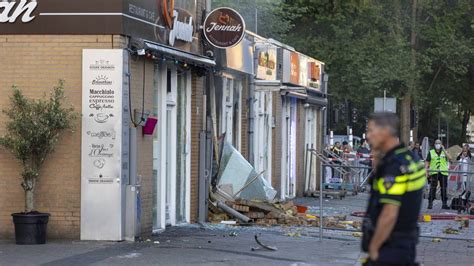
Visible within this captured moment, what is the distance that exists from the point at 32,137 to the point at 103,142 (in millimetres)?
1080

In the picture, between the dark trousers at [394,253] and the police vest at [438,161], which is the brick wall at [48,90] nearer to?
the dark trousers at [394,253]

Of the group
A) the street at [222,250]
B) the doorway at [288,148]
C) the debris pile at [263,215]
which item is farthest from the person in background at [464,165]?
the doorway at [288,148]

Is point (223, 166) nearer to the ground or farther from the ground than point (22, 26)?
nearer to the ground

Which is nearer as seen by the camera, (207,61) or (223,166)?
(207,61)

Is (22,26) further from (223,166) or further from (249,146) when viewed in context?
(249,146)

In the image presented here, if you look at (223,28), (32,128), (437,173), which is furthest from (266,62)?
(32,128)

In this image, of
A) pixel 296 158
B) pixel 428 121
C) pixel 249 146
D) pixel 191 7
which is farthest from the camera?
pixel 428 121

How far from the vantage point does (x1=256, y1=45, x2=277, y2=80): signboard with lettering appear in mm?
25750

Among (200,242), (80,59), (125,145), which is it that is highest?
(80,59)

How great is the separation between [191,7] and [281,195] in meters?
10.3

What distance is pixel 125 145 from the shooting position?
16281mm

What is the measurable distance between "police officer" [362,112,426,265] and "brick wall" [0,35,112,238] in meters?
8.69

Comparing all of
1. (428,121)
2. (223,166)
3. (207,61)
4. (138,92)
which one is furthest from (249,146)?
(428,121)

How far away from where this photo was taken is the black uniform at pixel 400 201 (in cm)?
777
